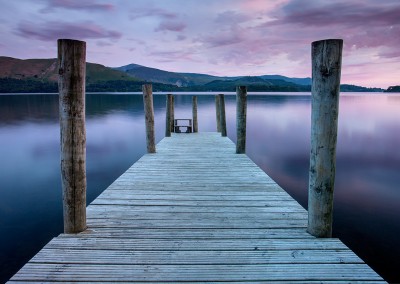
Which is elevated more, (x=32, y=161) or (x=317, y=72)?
(x=317, y=72)

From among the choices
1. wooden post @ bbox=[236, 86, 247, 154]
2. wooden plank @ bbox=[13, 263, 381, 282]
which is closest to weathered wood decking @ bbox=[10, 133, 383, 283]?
wooden plank @ bbox=[13, 263, 381, 282]

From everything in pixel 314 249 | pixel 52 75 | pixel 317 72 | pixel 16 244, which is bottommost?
pixel 16 244

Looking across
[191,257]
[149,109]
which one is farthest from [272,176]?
[191,257]

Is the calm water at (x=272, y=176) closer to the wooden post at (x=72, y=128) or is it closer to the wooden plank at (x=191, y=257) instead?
the wooden post at (x=72, y=128)

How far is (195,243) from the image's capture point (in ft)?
10.7

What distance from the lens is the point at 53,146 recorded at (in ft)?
57.2

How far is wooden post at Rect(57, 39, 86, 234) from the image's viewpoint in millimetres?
3258

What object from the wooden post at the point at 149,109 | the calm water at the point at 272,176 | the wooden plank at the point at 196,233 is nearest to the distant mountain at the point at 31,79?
the calm water at the point at 272,176

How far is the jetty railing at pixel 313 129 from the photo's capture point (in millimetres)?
3154

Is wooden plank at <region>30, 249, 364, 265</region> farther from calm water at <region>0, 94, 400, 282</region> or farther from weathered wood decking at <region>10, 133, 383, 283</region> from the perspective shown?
calm water at <region>0, 94, 400, 282</region>

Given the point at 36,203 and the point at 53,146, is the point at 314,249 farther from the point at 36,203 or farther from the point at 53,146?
the point at 53,146

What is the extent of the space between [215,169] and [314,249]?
155 inches

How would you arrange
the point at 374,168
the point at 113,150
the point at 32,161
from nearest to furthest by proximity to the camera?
the point at 374,168
the point at 32,161
the point at 113,150

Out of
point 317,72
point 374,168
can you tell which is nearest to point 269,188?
point 317,72
